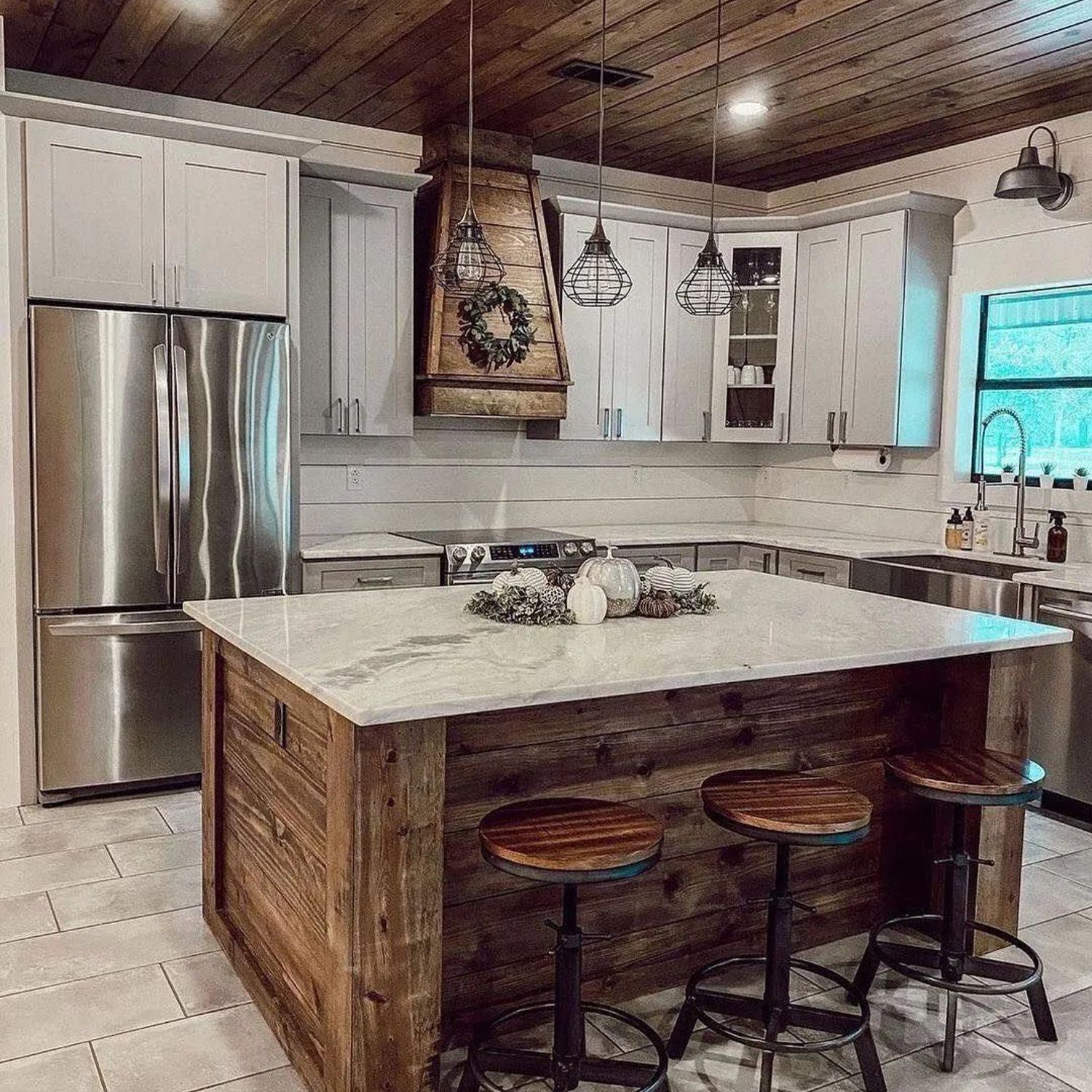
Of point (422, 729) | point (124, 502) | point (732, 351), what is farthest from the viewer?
point (732, 351)

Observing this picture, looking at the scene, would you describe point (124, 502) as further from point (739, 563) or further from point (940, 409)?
point (940, 409)

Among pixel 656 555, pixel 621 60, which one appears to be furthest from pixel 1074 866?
pixel 621 60

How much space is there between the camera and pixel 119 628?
13.2 feet

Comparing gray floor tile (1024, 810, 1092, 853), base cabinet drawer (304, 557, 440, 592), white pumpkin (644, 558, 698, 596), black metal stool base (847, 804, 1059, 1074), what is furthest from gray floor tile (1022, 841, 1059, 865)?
base cabinet drawer (304, 557, 440, 592)

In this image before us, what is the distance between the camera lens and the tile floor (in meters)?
2.39

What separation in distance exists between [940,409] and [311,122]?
128 inches

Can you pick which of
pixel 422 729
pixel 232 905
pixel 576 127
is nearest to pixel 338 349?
pixel 576 127

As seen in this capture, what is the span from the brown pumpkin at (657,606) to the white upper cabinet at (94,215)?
2.27 meters

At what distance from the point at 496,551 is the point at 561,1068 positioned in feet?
9.38

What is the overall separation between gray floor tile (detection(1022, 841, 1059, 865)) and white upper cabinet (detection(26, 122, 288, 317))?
11.2 ft

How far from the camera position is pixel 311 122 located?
4.93 meters

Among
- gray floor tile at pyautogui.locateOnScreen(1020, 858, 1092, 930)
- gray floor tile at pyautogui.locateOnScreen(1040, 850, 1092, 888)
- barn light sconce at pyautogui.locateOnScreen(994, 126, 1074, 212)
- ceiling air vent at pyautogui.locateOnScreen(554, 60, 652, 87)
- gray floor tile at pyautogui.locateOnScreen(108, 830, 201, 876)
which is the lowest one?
gray floor tile at pyautogui.locateOnScreen(108, 830, 201, 876)

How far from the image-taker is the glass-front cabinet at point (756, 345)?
18.4 feet

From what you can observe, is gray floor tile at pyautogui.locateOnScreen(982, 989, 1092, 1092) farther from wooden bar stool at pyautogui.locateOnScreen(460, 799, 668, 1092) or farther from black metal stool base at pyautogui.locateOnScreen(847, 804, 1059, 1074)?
wooden bar stool at pyautogui.locateOnScreen(460, 799, 668, 1092)
